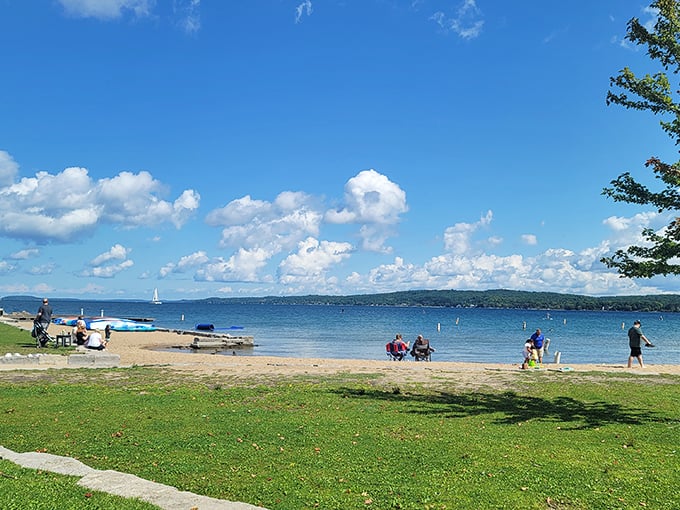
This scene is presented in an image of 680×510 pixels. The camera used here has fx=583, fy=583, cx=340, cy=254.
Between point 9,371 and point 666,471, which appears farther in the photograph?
point 9,371

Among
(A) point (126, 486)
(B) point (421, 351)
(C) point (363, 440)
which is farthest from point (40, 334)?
(A) point (126, 486)

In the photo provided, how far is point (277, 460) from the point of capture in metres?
8.58

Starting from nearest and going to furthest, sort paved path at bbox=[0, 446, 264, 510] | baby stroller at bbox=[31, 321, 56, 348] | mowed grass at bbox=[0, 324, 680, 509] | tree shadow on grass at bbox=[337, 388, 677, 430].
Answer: paved path at bbox=[0, 446, 264, 510] → mowed grass at bbox=[0, 324, 680, 509] → tree shadow on grass at bbox=[337, 388, 677, 430] → baby stroller at bbox=[31, 321, 56, 348]

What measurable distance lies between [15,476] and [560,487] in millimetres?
6635

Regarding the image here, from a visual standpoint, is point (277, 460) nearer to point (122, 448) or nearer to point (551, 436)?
point (122, 448)

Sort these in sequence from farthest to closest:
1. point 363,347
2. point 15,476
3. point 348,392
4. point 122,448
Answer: point 363,347 → point 348,392 → point 122,448 → point 15,476

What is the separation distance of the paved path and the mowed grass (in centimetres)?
28

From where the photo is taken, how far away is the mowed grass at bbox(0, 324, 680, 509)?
23.5 feet

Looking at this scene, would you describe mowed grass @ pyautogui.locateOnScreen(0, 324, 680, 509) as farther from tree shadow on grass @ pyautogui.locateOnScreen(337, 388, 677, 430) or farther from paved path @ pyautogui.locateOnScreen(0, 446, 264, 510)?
paved path @ pyautogui.locateOnScreen(0, 446, 264, 510)

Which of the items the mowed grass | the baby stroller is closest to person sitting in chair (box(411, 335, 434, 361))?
the mowed grass

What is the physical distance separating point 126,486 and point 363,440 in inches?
171

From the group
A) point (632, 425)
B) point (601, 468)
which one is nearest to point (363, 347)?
point (632, 425)

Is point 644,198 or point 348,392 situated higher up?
point 644,198

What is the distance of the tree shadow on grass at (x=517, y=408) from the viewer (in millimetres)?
12031
